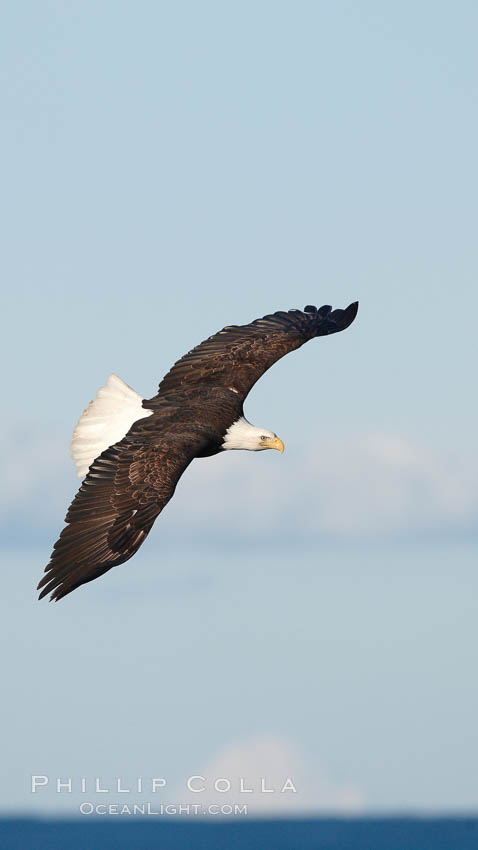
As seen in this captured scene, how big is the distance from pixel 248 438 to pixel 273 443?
372 millimetres

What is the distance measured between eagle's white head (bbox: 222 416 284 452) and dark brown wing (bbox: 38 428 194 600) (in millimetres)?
1999

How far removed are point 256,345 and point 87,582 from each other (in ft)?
18.6

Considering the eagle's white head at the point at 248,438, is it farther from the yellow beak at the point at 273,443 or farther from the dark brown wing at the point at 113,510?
the dark brown wing at the point at 113,510

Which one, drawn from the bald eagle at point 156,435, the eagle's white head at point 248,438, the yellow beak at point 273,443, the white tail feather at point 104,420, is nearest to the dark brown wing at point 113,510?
the bald eagle at point 156,435

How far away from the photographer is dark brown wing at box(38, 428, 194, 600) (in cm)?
1508

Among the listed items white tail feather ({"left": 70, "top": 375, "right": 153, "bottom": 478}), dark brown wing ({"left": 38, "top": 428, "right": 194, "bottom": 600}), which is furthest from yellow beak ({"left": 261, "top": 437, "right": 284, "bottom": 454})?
dark brown wing ({"left": 38, "top": 428, "right": 194, "bottom": 600})

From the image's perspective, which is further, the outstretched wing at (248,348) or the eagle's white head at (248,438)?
the outstretched wing at (248,348)

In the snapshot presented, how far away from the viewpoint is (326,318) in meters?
20.6

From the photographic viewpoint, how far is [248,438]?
18.6 m

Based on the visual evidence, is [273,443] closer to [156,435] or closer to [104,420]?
[104,420]

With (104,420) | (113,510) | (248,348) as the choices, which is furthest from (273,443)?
(113,510)

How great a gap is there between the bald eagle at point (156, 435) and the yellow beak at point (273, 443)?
13mm

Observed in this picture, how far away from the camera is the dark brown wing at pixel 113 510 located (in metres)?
15.1

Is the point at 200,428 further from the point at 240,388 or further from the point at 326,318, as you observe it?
the point at 326,318
